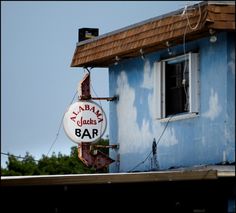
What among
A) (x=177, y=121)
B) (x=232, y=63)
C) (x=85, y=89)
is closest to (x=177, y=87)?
(x=177, y=121)

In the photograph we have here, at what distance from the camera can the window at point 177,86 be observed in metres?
23.9

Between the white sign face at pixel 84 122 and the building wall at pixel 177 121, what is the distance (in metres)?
0.70

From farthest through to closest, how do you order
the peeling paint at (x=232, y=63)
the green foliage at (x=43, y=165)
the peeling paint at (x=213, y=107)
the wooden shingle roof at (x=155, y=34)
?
1. the green foliage at (x=43, y=165)
2. the peeling paint at (x=213, y=107)
3. the peeling paint at (x=232, y=63)
4. the wooden shingle roof at (x=155, y=34)

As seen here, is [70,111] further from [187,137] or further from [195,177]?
[195,177]

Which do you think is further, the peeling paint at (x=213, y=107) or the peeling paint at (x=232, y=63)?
the peeling paint at (x=213, y=107)

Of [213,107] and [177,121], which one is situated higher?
[213,107]

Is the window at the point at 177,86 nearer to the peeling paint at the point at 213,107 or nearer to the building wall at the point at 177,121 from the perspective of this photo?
the building wall at the point at 177,121

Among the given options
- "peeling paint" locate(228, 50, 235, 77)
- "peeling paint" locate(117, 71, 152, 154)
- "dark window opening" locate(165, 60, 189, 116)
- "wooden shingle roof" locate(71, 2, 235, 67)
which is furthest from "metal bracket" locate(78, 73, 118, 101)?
"peeling paint" locate(228, 50, 235, 77)


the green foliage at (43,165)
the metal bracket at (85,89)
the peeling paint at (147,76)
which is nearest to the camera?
the peeling paint at (147,76)

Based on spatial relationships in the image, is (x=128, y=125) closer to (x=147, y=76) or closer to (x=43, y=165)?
(x=147, y=76)

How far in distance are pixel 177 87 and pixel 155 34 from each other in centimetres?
128

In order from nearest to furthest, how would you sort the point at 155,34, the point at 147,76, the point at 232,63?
the point at 232,63 → the point at 155,34 → the point at 147,76

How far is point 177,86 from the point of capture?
24906mm

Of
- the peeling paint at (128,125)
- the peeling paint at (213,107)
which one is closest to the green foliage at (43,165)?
the peeling paint at (128,125)
